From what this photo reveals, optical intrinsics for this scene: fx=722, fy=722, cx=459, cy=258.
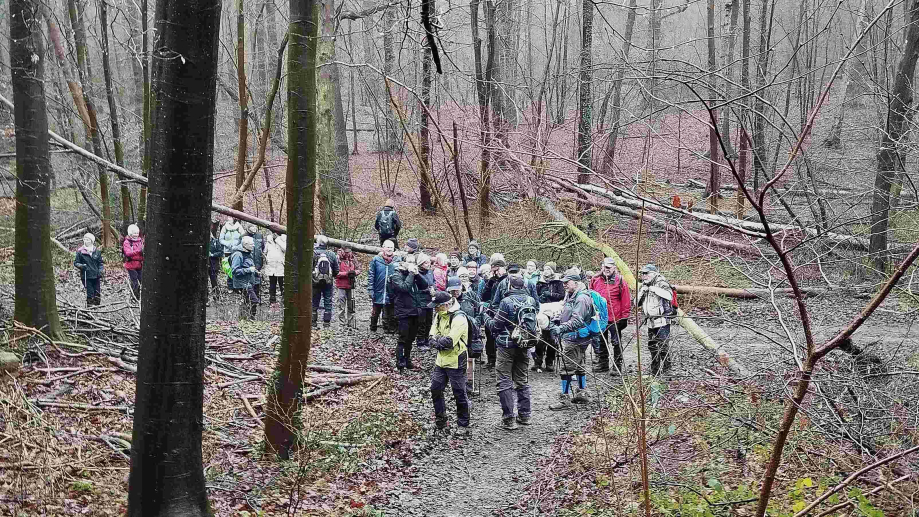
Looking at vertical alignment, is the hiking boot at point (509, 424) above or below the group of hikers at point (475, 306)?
below

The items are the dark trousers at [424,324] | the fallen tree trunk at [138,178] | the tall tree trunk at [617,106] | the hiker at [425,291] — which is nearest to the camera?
the tall tree trunk at [617,106]

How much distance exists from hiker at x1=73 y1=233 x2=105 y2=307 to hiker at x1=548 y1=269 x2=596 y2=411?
32.4 feet

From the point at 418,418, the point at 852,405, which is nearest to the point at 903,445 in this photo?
the point at 852,405

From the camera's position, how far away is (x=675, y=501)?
6.49 metres

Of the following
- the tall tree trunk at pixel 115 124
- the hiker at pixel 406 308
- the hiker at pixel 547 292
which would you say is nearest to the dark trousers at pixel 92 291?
the tall tree trunk at pixel 115 124

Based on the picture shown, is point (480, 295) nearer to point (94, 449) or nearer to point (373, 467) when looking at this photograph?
point (373, 467)

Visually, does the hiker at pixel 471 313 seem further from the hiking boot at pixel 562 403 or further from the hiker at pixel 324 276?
the hiker at pixel 324 276

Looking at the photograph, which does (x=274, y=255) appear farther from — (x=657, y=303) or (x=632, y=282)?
(x=657, y=303)

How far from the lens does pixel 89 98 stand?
19.2 metres

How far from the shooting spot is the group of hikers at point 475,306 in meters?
9.70

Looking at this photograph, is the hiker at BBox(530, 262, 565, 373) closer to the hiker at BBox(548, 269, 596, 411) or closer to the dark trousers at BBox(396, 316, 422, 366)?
the hiker at BBox(548, 269, 596, 411)

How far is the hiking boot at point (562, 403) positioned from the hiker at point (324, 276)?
17.2 feet

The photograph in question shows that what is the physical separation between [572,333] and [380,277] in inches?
169

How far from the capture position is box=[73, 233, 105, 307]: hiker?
48.6 feet
